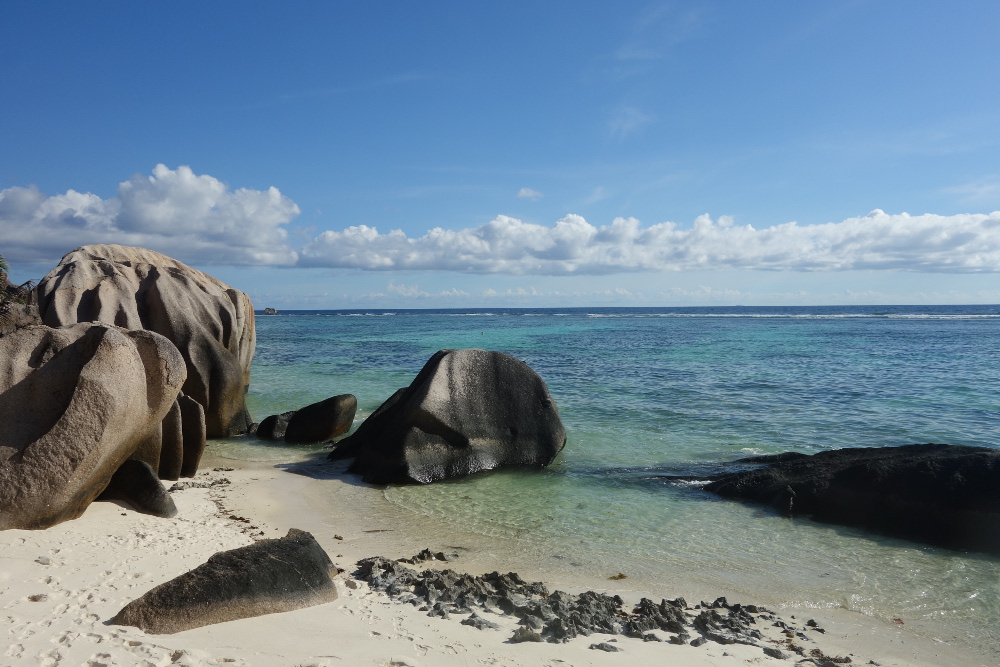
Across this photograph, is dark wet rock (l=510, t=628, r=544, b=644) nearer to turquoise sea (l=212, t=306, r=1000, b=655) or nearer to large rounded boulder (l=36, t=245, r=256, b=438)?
turquoise sea (l=212, t=306, r=1000, b=655)

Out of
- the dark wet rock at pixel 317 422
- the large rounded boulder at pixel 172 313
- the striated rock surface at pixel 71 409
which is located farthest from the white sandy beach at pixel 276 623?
the large rounded boulder at pixel 172 313

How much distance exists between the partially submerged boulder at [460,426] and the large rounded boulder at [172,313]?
9.19ft

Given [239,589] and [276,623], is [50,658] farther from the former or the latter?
[276,623]

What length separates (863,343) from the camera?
39.5 metres

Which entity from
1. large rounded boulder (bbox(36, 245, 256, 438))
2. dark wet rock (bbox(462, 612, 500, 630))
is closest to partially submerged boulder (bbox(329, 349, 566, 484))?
large rounded boulder (bbox(36, 245, 256, 438))

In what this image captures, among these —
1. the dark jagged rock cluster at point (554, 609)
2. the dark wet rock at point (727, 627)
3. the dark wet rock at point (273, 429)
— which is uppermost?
the dark jagged rock cluster at point (554, 609)

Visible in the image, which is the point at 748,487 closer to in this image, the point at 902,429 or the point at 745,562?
the point at 745,562

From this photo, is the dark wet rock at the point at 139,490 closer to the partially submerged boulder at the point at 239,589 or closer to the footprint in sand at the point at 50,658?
the partially submerged boulder at the point at 239,589

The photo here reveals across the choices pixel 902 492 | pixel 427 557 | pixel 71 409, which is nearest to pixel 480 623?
pixel 427 557

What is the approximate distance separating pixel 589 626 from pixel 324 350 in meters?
33.8

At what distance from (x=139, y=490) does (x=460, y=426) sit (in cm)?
449

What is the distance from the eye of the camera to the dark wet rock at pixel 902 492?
25.2 ft

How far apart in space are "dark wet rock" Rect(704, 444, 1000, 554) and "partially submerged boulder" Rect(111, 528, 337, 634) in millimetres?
6042

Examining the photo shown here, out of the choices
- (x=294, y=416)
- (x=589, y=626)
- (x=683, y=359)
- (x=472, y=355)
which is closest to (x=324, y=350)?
(x=683, y=359)
